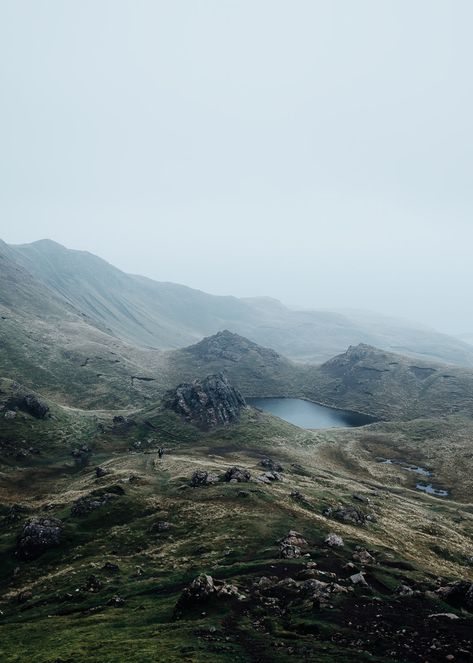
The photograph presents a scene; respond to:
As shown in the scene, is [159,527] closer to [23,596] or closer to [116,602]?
[23,596]

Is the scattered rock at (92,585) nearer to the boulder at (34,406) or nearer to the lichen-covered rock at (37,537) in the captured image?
the lichen-covered rock at (37,537)

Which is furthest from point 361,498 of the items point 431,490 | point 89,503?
point 89,503

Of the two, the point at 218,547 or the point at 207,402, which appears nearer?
the point at 218,547

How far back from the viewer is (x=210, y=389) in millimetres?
167000

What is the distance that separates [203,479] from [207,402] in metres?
76.7

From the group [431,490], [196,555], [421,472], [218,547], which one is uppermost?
[218,547]

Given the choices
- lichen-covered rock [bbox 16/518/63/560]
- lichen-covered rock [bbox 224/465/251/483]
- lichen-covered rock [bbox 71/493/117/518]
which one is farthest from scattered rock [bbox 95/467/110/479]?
lichen-covered rock [bbox 16/518/63/560]

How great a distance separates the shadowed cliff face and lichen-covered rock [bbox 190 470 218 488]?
64.8m

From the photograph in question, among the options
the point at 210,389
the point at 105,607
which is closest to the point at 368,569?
the point at 105,607

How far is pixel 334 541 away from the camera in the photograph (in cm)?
5800

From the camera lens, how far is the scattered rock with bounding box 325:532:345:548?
188 ft

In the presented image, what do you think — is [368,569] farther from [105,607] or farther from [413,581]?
[105,607]

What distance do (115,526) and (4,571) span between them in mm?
15365

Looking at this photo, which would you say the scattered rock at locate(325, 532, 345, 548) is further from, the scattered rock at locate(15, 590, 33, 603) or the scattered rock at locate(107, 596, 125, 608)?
the scattered rock at locate(15, 590, 33, 603)
